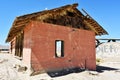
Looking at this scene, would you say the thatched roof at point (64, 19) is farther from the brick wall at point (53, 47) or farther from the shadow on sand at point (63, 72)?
the shadow on sand at point (63, 72)

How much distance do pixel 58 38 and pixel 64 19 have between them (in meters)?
2.03

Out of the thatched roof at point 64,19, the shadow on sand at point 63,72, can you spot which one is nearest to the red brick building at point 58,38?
the thatched roof at point 64,19

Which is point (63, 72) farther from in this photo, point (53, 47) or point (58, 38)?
point (58, 38)

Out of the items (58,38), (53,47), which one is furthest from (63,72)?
(58,38)

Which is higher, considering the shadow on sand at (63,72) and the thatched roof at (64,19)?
the thatched roof at (64,19)

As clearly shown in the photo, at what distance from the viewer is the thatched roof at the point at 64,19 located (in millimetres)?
11795

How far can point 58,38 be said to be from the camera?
1318cm

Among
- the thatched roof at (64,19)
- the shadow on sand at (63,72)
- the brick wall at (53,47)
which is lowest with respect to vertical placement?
the shadow on sand at (63,72)

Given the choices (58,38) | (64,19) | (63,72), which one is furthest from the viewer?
(64,19)

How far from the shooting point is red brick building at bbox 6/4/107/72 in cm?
1180

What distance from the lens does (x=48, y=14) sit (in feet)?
42.1

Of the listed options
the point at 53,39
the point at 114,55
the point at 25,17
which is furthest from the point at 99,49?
the point at 25,17

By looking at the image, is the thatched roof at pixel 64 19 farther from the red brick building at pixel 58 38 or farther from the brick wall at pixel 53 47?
the brick wall at pixel 53 47

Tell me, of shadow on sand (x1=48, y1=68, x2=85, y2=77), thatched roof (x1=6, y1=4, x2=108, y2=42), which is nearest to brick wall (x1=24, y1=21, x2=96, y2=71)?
shadow on sand (x1=48, y1=68, x2=85, y2=77)
